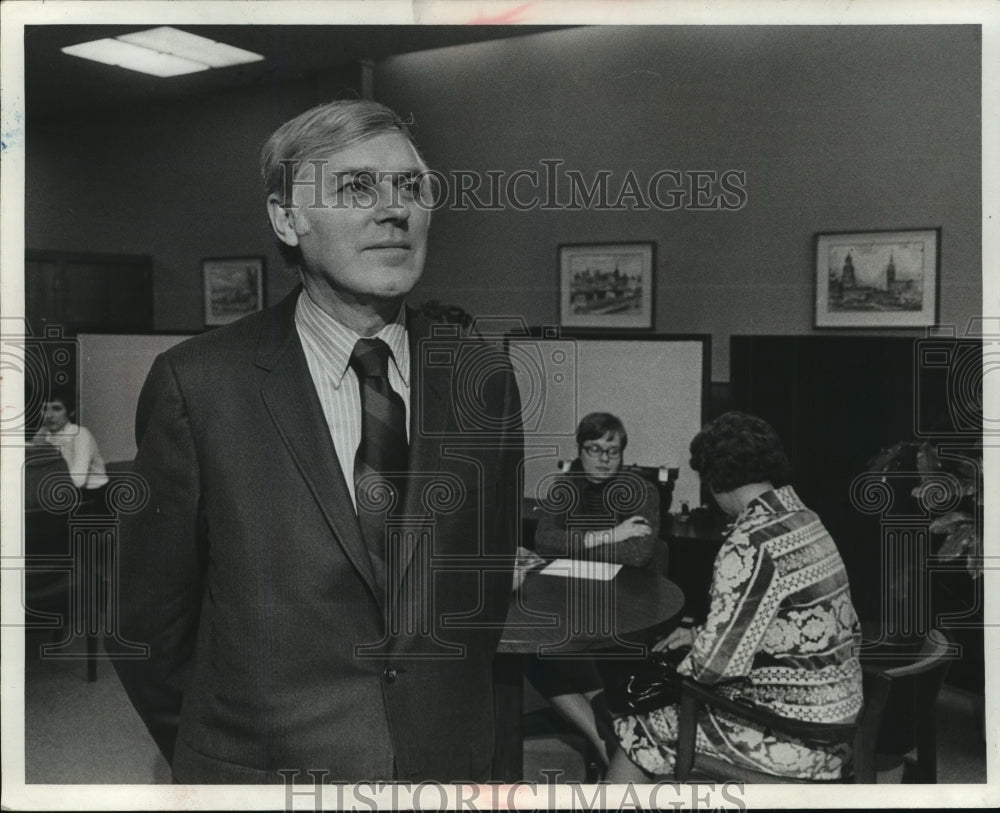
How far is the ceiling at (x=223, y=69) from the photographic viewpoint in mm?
2379

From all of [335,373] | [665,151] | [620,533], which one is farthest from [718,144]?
[335,373]

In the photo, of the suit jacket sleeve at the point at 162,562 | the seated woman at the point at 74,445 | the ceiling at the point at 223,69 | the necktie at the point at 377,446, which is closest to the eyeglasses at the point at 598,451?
the necktie at the point at 377,446

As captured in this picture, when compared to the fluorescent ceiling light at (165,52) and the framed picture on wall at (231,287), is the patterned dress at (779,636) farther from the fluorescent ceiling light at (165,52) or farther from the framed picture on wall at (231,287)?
the fluorescent ceiling light at (165,52)

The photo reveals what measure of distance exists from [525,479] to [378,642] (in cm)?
55

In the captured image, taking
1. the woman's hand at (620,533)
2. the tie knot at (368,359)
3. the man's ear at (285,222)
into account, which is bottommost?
the woman's hand at (620,533)

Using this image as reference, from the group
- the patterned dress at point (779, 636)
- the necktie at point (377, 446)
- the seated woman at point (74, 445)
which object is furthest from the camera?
the seated woman at point (74, 445)

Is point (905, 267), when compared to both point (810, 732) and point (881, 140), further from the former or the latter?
point (810, 732)

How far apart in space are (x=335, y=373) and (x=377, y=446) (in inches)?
8.3

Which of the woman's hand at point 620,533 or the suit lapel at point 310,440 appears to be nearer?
the suit lapel at point 310,440

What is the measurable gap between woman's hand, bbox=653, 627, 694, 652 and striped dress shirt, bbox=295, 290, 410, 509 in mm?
888

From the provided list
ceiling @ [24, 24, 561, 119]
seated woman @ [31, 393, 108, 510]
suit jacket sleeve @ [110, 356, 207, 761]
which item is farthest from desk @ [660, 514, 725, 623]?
seated woman @ [31, 393, 108, 510]

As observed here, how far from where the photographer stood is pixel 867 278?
2.33 m

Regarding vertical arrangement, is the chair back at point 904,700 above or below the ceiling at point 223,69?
below

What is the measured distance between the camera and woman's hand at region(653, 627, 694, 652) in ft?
7.66
